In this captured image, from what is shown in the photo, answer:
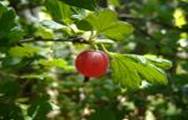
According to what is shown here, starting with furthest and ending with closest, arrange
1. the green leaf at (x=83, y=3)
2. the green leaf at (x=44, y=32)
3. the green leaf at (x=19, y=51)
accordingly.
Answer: the green leaf at (x=44, y=32) < the green leaf at (x=19, y=51) < the green leaf at (x=83, y=3)

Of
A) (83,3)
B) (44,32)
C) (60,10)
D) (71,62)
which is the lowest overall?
(83,3)

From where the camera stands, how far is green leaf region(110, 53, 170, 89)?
1.36 meters

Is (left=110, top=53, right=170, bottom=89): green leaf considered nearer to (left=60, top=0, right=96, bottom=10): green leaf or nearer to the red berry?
the red berry

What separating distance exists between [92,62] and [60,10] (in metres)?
0.19

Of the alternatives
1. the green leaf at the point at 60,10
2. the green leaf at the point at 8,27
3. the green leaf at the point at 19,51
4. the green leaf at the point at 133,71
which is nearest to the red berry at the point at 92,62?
the green leaf at the point at 133,71

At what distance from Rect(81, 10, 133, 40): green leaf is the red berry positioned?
0.07 meters

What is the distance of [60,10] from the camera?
1376 millimetres

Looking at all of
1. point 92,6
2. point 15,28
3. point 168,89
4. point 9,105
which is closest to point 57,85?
point 168,89

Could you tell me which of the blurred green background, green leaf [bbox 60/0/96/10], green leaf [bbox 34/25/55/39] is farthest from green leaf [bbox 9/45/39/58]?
green leaf [bbox 60/0/96/10]

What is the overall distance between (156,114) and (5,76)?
46.1 inches

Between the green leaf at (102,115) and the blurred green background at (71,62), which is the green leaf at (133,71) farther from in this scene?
the green leaf at (102,115)

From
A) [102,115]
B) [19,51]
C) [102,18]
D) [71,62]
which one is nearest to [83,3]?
[102,18]

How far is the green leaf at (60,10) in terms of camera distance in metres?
1.37

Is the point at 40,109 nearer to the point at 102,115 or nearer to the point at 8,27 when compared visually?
the point at 102,115
